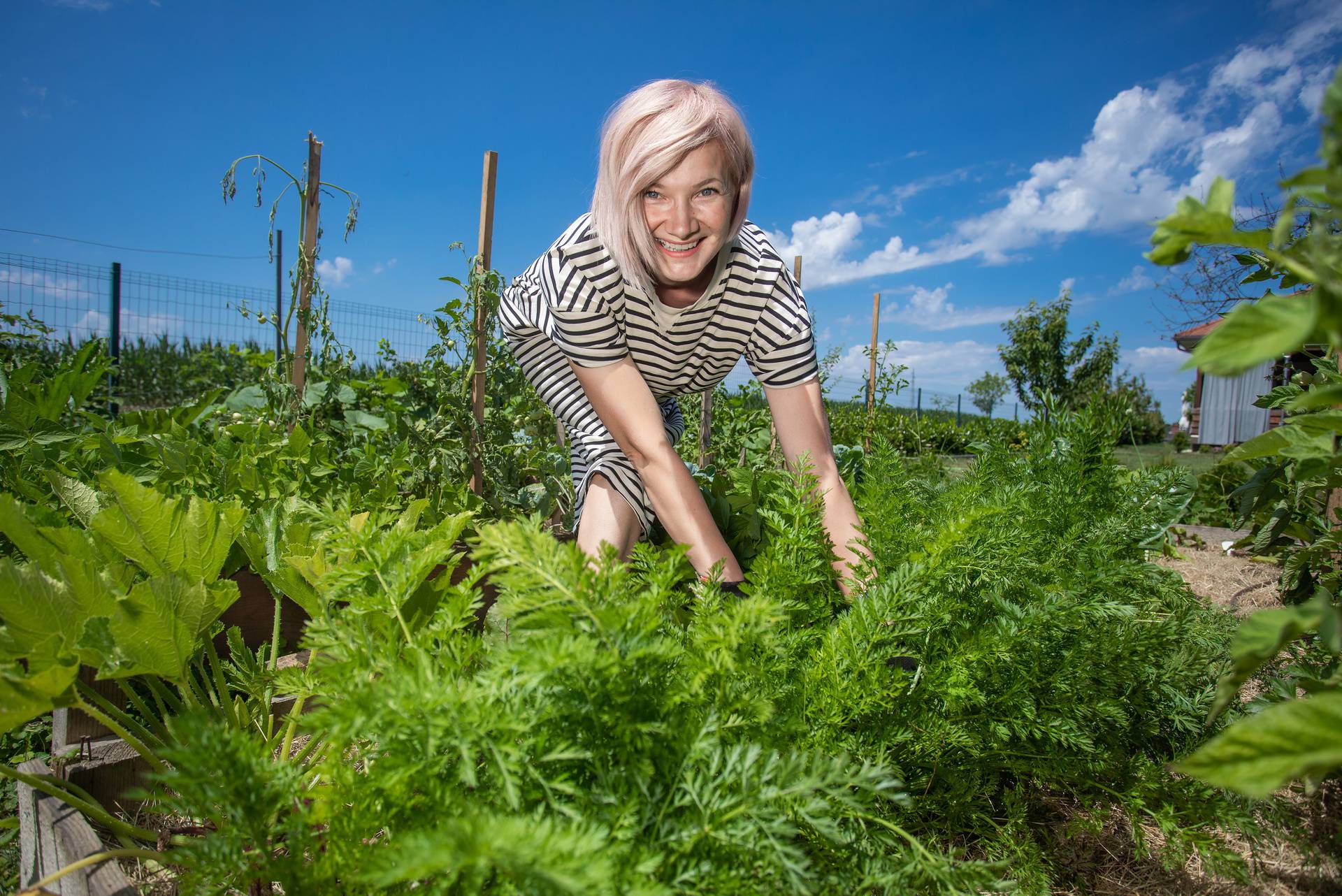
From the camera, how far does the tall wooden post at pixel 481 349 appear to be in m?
3.20

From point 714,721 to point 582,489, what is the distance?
1456mm

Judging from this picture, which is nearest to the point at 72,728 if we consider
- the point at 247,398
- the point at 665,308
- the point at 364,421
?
the point at 665,308

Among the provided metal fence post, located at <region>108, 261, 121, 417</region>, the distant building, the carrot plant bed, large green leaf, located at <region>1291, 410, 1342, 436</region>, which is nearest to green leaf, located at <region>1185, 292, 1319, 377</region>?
large green leaf, located at <region>1291, 410, 1342, 436</region>

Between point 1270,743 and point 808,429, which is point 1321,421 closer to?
point 1270,743

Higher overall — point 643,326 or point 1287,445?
point 643,326

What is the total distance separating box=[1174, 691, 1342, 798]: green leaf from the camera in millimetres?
459

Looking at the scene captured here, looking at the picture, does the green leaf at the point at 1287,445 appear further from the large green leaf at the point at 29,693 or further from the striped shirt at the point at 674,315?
the large green leaf at the point at 29,693

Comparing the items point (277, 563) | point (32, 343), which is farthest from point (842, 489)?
point (32, 343)

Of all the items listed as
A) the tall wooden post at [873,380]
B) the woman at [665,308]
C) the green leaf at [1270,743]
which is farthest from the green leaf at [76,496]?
the tall wooden post at [873,380]

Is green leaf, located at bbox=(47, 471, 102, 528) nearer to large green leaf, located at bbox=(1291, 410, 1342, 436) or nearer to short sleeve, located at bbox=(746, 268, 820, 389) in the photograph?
short sleeve, located at bbox=(746, 268, 820, 389)

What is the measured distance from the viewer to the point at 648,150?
5.52ft

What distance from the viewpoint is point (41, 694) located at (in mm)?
820

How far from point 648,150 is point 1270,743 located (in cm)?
154

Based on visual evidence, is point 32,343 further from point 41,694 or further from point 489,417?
point 41,694
